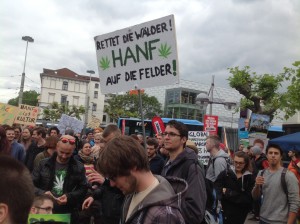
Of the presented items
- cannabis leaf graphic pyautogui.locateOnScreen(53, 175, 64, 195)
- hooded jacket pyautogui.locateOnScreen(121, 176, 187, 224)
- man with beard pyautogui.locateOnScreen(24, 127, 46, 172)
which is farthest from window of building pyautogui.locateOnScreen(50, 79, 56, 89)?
hooded jacket pyautogui.locateOnScreen(121, 176, 187, 224)

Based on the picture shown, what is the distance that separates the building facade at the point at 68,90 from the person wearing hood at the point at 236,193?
78.0 meters

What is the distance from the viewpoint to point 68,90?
8650 centimetres

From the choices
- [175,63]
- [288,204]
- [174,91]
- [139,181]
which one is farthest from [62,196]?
[174,91]

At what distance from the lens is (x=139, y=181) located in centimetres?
190

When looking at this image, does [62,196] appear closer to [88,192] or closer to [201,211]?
[88,192]

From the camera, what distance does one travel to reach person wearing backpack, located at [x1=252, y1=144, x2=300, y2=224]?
4227 mm

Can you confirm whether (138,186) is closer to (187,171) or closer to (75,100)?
(187,171)

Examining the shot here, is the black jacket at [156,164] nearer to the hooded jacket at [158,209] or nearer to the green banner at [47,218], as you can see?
the green banner at [47,218]

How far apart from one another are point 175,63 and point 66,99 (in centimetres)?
8376

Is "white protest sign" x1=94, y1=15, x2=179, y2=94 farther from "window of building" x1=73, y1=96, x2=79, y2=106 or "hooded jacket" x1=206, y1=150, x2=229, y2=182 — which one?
"window of building" x1=73, y1=96, x2=79, y2=106

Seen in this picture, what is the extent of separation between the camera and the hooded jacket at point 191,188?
2.73m

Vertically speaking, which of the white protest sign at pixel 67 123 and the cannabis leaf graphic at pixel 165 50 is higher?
the cannabis leaf graphic at pixel 165 50

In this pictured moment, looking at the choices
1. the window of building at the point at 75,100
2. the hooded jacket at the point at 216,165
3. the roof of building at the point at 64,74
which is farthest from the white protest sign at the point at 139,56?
the window of building at the point at 75,100

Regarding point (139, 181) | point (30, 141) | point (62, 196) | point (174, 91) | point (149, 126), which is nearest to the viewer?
point (139, 181)
